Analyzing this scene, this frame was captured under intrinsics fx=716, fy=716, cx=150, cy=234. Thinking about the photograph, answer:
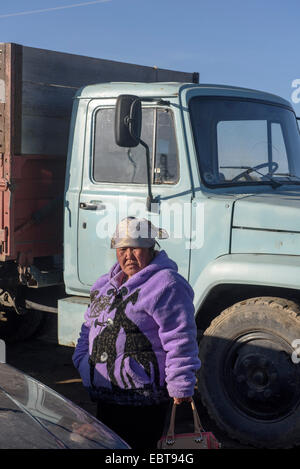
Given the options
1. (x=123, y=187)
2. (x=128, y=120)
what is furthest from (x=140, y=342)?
(x=123, y=187)

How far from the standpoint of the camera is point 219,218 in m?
4.80

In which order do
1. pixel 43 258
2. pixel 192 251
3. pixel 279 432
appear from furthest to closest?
1. pixel 43 258
2. pixel 192 251
3. pixel 279 432

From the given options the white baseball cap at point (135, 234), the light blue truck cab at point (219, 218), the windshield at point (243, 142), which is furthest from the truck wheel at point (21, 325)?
the white baseball cap at point (135, 234)

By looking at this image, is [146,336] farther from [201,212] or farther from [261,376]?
[201,212]

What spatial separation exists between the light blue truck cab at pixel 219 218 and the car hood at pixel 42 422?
1832mm

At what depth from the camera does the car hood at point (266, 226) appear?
4.59 m

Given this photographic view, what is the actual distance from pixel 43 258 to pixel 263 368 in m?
2.31

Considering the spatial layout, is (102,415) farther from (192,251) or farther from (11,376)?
(192,251)

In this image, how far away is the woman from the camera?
3.16 meters

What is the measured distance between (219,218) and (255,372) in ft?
3.40

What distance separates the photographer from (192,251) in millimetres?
4938
